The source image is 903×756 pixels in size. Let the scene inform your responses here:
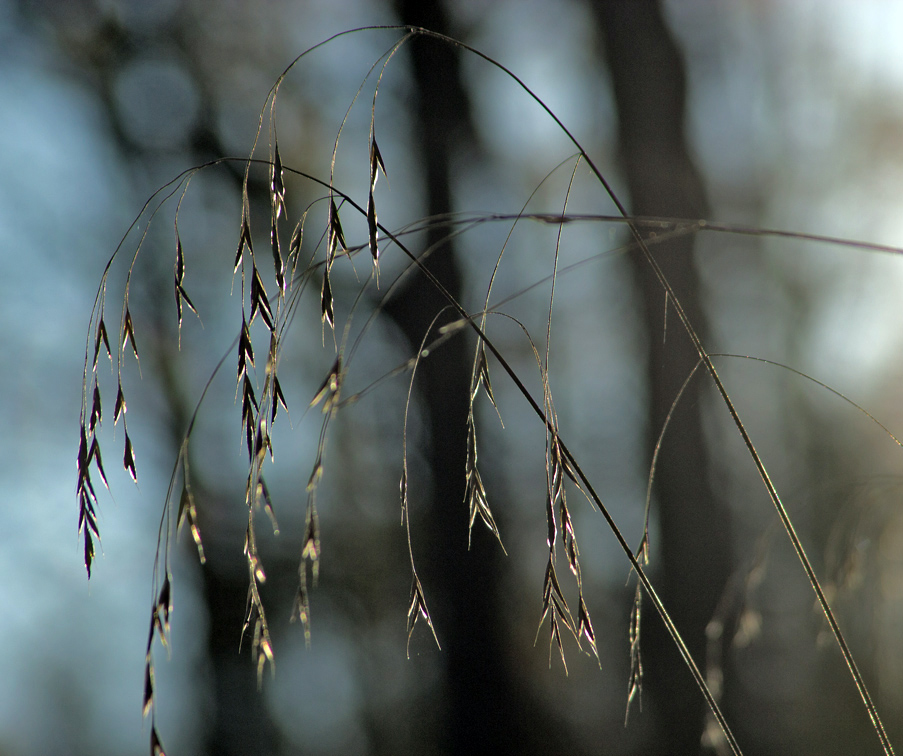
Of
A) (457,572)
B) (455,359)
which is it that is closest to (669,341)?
(455,359)

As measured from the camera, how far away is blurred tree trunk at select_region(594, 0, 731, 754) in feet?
4.41

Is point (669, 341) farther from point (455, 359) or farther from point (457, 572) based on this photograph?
point (457, 572)

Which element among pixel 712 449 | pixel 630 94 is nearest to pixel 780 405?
pixel 712 449

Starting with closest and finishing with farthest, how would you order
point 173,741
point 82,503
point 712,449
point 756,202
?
point 82,503
point 173,741
point 712,449
point 756,202

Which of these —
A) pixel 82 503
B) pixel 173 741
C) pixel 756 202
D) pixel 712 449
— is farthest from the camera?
pixel 756 202

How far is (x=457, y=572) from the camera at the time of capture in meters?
1.24

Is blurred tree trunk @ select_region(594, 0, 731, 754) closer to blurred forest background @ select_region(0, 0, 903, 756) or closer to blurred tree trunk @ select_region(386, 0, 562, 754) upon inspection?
blurred forest background @ select_region(0, 0, 903, 756)

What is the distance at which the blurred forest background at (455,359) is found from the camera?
130cm

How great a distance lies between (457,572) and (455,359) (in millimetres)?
474

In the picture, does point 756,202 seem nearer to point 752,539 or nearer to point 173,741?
point 752,539

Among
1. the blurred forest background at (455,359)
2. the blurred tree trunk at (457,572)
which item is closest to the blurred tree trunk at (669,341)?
the blurred forest background at (455,359)

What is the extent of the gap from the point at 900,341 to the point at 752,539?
2.06 feet

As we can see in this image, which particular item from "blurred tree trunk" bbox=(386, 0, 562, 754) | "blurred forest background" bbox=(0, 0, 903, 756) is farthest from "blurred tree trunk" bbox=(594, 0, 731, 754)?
"blurred tree trunk" bbox=(386, 0, 562, 754)

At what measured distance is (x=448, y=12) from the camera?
4.63ft
